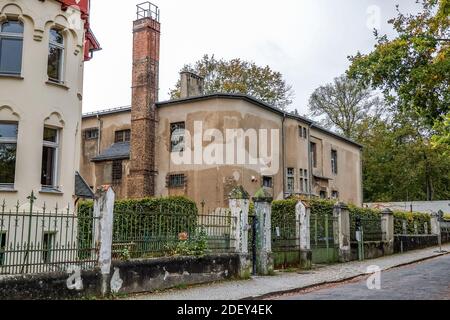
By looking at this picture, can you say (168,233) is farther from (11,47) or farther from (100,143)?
(100,143)

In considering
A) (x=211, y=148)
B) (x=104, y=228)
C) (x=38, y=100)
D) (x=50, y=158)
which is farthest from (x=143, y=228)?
(x=211, y=148)

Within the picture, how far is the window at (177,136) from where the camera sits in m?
29.1

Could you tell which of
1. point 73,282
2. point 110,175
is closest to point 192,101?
point 110,175

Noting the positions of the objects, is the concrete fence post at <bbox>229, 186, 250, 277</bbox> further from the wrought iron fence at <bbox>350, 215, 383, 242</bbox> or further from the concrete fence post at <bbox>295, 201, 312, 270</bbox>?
the wrought iron fence at <bbox>350, 215, 383, 242</bbox>

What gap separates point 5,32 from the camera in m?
15.6

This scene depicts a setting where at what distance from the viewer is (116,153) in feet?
102

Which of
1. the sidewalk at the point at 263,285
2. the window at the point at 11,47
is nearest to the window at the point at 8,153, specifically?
the window at the point at 11,47

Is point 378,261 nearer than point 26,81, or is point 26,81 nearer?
point 26,81

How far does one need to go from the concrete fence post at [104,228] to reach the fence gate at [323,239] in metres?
10.1

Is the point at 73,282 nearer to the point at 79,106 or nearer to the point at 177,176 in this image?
the point at 79,106

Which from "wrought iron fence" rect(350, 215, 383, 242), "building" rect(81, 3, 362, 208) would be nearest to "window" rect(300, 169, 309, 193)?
"building" rect(81, 3, 362, 208)

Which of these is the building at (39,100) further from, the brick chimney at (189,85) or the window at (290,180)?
the window at (290,180)
